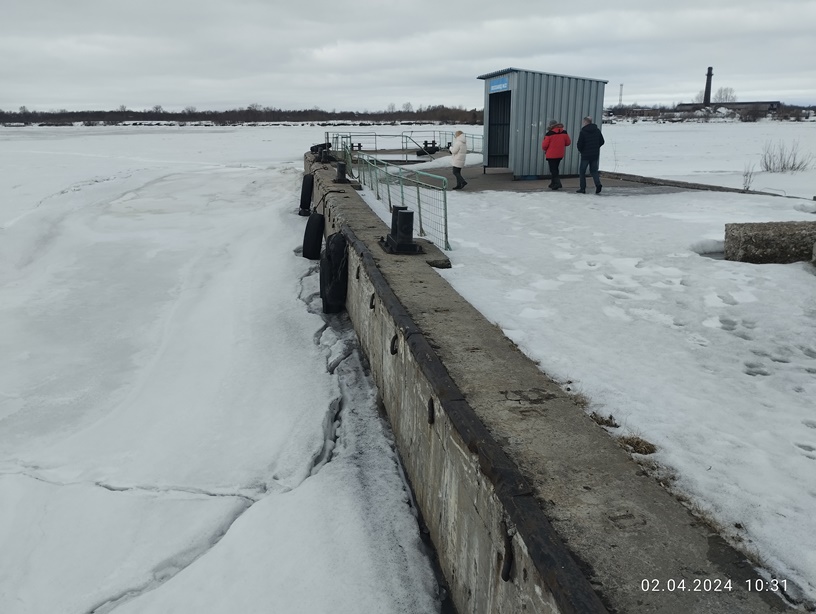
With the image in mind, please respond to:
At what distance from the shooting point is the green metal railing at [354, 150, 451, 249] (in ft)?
26.3

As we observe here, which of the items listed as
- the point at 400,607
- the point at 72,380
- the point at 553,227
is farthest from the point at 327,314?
the point at 400,607

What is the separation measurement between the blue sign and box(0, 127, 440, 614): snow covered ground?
670 cm

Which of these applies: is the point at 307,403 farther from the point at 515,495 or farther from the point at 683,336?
the point at 515,495

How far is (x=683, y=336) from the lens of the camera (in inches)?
198

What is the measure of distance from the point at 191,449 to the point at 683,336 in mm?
3921

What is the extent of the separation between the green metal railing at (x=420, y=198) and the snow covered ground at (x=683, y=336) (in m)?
0.30

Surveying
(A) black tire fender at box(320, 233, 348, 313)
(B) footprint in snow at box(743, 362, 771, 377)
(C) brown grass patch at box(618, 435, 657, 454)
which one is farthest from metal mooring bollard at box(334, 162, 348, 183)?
(C) brown grass patch at box(618, 435, 657, 454)

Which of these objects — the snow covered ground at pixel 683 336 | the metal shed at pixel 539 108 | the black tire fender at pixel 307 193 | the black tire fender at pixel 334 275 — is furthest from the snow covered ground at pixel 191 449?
the metal shed at pixel 539 108

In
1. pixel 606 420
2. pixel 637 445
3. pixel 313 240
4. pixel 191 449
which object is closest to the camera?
pixel 637 445

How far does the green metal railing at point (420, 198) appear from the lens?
26.3 feet

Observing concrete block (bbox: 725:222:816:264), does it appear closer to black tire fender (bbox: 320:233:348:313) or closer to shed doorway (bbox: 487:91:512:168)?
black tire fender (bbox: 320:233:348:313)
